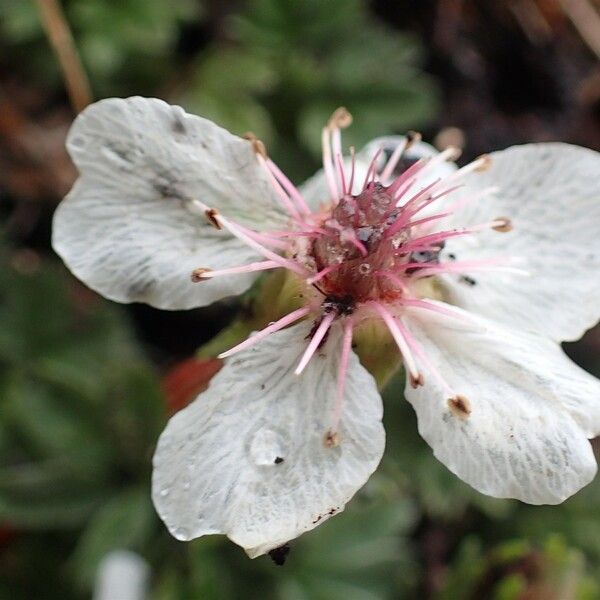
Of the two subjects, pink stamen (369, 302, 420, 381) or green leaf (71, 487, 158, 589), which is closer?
pink stamen (369, 302, 420, 381)

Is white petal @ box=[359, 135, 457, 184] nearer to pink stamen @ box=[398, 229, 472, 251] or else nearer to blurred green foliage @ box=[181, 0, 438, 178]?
pink stamen @ box=[398, 229, 472, 251]

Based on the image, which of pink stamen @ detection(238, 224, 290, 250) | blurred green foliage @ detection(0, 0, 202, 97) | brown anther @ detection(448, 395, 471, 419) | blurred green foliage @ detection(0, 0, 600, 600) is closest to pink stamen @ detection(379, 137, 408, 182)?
pink stamen @ detection(238, 224, 290, 250)

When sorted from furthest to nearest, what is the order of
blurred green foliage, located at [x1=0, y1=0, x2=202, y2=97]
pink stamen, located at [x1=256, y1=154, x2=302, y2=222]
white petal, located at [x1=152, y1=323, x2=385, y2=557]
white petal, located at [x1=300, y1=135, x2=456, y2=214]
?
blurred green foliage, located at [x1=0, y1=0, x2=202, y2=97], white petal, located at [x1=300, y1=135, x2=456, y2=214], pink stamen, located at [x1=256, y1=154, x2=302, y2=222], white petal, located at [x1=152, y1=323, x2=385, y2=557]

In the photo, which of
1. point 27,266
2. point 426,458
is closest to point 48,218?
point 27,266

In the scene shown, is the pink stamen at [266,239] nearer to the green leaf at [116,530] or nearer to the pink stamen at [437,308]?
the pink stamen at [437,308]

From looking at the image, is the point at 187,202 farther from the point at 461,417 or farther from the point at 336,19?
the point at 336,19

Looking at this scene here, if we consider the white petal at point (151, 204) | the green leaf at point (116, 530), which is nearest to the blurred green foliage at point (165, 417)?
the green leaf at point (116, 530)

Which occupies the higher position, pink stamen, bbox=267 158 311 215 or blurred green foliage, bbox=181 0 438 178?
pink stamen, bbox=267 158 311 215
